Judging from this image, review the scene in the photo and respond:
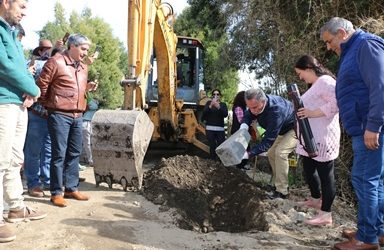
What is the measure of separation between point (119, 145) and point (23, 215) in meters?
1.55

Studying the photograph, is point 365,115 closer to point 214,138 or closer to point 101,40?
point 214,138

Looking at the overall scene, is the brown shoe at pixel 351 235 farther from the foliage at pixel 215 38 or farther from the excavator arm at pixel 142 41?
the foliage at pixel 215 38

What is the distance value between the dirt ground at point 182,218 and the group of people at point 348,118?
15.8 inches

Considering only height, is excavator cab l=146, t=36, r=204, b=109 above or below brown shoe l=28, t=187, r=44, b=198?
above

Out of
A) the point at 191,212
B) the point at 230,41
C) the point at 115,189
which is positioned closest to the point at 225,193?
the point at 191,212

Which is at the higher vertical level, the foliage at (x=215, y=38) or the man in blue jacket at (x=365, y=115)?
the foliage at (x=215, y=38)

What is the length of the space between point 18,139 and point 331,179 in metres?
3.20

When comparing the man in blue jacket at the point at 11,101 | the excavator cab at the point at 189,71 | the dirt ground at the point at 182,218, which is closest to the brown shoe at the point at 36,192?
the dirt ground at the point at 182,218

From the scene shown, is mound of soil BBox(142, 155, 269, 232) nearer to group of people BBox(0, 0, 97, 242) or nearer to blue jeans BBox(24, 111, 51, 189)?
group of people BBox(0, 0, 97, 242)

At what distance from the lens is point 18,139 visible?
13.0 ft

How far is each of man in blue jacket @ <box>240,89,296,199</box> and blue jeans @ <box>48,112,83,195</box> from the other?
2029 mm

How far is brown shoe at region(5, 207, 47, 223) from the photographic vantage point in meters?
4.04

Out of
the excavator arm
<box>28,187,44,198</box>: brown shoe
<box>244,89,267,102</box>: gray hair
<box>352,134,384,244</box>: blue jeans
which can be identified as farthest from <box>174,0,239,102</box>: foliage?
<box>352,134,384,244</box>: blue jeans

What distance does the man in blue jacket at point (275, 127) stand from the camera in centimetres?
530
